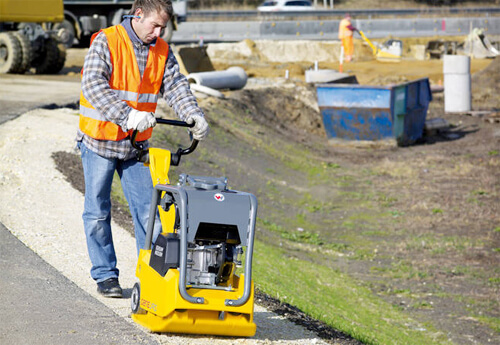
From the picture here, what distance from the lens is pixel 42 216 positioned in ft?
25.7

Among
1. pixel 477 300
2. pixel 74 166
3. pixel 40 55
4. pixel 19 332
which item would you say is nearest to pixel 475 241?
pixel 477 300

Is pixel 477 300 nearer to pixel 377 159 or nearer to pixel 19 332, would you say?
pixel 19 332

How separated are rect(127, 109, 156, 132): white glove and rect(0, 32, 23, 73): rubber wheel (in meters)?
17.6

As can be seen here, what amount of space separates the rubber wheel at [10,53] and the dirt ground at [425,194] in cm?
188

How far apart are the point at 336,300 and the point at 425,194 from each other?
6.48 m

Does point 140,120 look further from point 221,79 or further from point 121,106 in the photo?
point 221,79

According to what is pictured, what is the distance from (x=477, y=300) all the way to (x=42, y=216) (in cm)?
510

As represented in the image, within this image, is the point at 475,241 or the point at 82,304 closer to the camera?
the point at 82,304

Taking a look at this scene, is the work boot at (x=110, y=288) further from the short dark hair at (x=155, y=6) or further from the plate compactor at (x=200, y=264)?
the short dark hair at (x=155, y=6)

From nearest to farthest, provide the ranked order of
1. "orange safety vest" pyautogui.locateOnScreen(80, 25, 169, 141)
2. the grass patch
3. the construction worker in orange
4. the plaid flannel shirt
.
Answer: the plaid flannel shirt < "orange safety vest" pyautogui.locateOnScreen(80, 25, 169, 141) < the grass patch < the construction worker in orange

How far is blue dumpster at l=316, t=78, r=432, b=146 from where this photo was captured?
1905 centimetres

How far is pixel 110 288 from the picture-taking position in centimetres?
541

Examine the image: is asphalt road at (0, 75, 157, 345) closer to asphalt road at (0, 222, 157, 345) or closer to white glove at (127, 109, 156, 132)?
asphalt road at (0, 222, 157, 345)

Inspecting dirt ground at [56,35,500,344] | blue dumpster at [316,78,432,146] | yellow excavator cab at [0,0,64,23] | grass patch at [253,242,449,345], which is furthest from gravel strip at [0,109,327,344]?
yellow excavator cab at [0,0,64,23]
